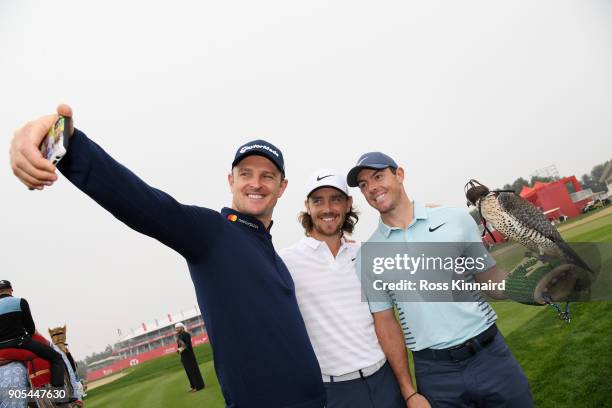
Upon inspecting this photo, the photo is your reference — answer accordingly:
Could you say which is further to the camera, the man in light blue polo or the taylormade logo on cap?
the man in light blue polo

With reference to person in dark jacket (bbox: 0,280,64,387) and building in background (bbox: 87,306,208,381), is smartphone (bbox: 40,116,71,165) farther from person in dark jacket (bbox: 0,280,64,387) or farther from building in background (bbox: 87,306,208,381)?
building in background (bbox: 87,306,208,381)

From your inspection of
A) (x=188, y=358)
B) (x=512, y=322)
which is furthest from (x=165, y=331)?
(x=512, y=322)

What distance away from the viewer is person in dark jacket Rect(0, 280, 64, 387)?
4688mm

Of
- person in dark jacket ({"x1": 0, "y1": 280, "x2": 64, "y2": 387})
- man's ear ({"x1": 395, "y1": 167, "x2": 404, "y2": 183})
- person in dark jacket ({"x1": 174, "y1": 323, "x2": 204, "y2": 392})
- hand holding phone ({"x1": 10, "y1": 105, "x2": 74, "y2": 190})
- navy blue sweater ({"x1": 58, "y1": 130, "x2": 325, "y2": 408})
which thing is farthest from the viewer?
person in dark jacket ({"x1": 174, "y1": 323, "x2": 204, "y2": 392})

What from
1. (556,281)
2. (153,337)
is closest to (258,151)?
(556,281)

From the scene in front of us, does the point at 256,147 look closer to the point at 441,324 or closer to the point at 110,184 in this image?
the point at 110,184

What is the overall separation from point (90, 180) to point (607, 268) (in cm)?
322

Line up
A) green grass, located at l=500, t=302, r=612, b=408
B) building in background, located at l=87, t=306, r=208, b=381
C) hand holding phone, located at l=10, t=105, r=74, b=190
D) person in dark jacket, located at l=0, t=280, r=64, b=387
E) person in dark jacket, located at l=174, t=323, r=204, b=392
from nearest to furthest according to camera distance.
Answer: hand holding phone, located at l=10, t=105, r=74, b=190 → green grass, located at l=500, t=302, r=612, b=408 → person in dark jacket, located at l=0, t=280, r=64, b=387 → person in dark jacket, located at l=174, t=323, r=204, b=392 → building in background, located at l=87, t=306, r=208, b=381

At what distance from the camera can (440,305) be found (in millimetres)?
2816

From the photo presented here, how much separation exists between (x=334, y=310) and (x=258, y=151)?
4.87 ft

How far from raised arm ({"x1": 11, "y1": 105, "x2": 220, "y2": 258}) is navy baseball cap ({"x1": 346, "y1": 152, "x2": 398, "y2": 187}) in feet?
5.75

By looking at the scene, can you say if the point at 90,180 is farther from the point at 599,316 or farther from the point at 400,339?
the point at 599,316

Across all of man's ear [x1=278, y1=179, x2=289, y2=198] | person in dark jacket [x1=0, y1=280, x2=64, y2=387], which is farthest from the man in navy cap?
person in dark jacket [x1=0, y1=280, x2=64, y2=387]

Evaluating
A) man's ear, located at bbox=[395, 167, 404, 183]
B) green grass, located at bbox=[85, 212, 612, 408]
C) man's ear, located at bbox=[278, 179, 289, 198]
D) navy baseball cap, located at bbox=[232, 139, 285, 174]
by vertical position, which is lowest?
green grass, located at bbox=[85, 212, 612, 408]
